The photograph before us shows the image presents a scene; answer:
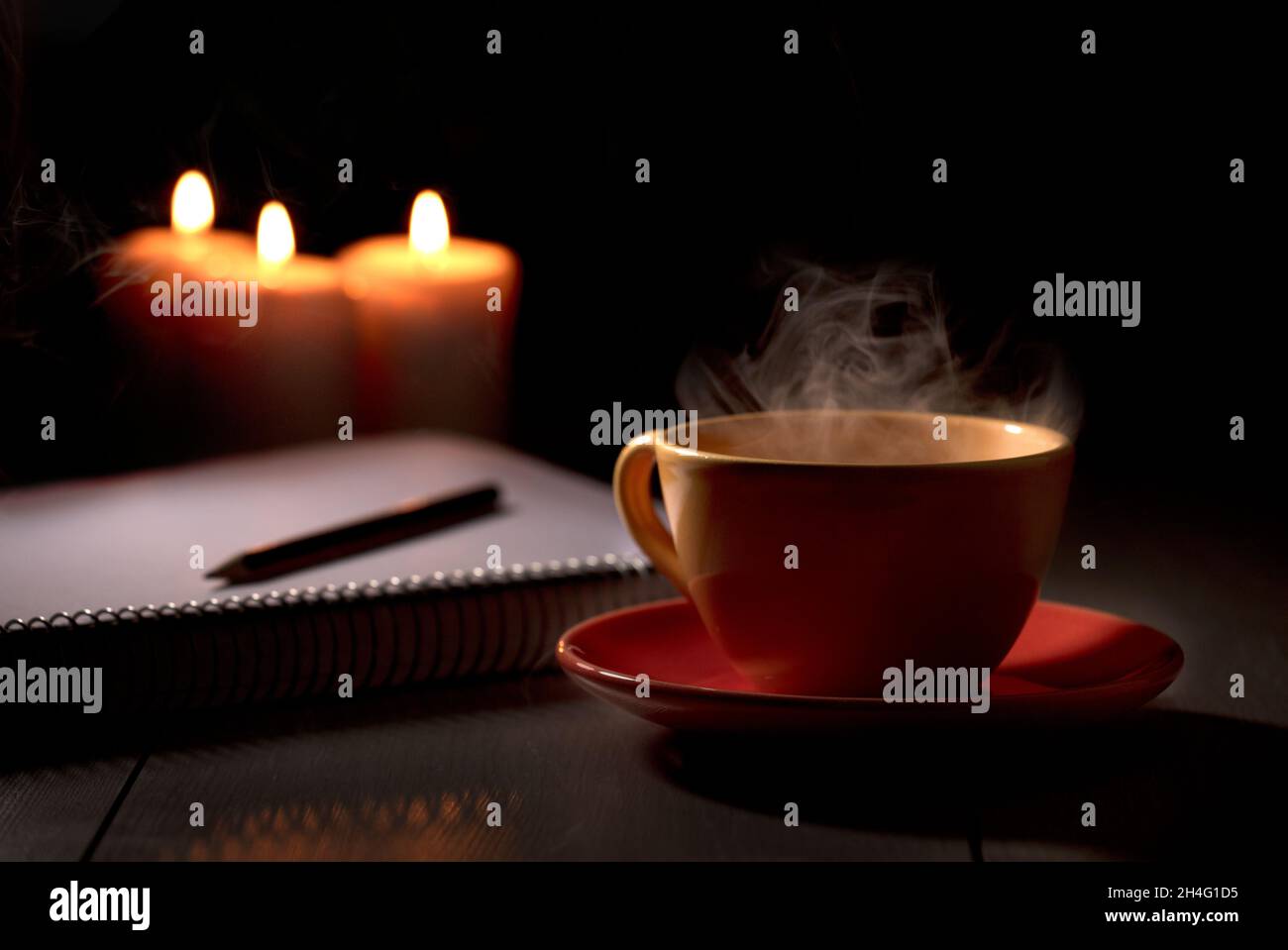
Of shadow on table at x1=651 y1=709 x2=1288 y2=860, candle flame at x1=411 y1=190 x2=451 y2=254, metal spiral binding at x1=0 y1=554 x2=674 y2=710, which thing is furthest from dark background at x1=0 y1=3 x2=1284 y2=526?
shadow on table at x1=651 y1=709 x2=1288 y2=860

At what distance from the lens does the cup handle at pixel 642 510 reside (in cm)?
52

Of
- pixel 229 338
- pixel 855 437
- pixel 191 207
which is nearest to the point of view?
pixel 855 437

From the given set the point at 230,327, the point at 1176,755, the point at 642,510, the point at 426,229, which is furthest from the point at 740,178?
the point at 1176,755

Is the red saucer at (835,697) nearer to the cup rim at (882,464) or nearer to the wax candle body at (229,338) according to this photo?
the cup rim at (882,464)

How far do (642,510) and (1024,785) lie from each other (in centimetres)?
19

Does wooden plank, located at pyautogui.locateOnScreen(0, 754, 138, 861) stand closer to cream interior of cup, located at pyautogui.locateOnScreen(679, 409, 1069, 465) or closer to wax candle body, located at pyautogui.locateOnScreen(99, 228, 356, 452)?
cream interior of cup, located at pyautogui.locateOnScreen(679, 409, 1069, 465)

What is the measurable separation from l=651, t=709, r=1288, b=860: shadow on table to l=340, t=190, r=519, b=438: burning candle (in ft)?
1.35

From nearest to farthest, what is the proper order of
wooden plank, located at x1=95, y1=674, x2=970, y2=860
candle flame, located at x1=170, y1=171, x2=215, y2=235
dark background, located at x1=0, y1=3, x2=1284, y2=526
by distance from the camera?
wooden plank, located at x1=95, y1=674, x2=970, y2=860, candle flame, located at x1=170, y1=171, x2=215, y2=235, dark background, located at x1=0, y1=3, x2=1284, y2=526

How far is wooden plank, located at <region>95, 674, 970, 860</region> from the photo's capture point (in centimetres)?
40

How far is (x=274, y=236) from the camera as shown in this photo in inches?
29.8

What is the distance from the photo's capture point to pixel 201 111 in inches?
33.3

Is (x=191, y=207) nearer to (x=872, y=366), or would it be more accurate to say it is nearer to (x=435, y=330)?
(x=435, y=330)
